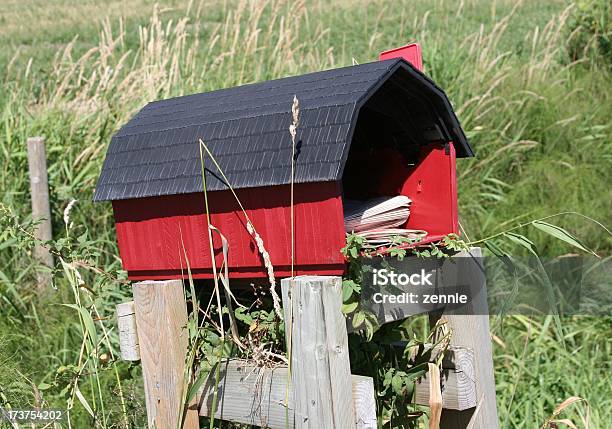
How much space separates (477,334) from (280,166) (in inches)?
45.2

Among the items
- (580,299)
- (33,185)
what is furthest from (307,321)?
(580,299)

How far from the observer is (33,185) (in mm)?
4867

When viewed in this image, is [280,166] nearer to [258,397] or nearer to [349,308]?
[349,308]

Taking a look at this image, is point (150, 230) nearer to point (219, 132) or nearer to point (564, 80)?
point (219, 132)

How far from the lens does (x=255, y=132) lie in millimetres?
2541

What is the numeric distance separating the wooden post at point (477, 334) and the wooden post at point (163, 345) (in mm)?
1005

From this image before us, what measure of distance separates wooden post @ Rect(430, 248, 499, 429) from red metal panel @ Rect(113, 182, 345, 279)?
0.82 metres

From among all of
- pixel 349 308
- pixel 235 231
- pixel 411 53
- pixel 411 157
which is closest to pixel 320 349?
pixel 349 308

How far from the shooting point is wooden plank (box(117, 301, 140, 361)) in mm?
2885

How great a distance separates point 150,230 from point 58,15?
1490cm

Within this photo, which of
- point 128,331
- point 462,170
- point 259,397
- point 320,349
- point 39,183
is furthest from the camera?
point 462,170

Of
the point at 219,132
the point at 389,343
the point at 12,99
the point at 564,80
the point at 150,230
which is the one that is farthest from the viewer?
the point at 564,80

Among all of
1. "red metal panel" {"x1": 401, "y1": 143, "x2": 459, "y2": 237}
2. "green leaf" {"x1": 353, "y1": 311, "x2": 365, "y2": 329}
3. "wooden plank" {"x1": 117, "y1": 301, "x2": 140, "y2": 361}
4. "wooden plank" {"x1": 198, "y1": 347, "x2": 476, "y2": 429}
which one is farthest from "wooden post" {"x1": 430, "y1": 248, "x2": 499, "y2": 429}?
"wooden plank" {"x1": 117, "y1": 301, "x2": 140, "y2": 361}

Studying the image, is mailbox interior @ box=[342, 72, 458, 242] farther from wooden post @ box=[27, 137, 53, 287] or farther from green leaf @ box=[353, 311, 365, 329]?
wooden post @ box=[27, 137, 53, 287]
